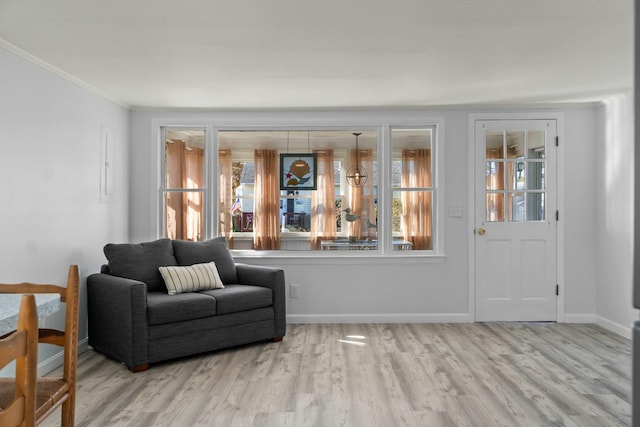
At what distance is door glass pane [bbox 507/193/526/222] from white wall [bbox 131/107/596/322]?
44 cm

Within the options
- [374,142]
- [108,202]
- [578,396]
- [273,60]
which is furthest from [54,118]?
[578,396]

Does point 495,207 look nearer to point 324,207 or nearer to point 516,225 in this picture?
point 516,225

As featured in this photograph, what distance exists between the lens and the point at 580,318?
17.4 feet

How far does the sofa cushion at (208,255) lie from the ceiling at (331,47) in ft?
4.52

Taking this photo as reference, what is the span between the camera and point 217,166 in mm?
5480

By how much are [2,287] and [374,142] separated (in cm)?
412

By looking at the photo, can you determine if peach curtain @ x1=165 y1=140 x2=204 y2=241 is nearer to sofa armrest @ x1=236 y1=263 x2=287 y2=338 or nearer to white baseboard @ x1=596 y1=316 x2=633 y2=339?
sofa armrest @ x1=236 y1=263 x2=287 y2=338

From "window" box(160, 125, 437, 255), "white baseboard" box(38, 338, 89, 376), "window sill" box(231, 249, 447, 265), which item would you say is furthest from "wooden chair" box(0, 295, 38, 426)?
"window" box(160, 125, 437, 255)

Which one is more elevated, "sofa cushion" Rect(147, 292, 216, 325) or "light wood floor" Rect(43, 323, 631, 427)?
"sofa cushion" Rect(147, 292, 216, 325)

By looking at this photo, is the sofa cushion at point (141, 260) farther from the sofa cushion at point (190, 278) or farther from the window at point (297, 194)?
the window at point (297, 194)

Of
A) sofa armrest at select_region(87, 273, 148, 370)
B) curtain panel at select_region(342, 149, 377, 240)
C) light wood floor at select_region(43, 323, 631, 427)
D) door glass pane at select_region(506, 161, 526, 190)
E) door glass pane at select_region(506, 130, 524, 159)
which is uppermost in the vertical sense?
door glass pane at select_region(506, 130, 524, 159)

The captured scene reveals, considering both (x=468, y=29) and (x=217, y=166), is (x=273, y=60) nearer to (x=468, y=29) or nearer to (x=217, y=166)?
(x=468, y=29)

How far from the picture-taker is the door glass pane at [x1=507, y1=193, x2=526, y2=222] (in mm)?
5340

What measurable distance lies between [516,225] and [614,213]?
89cm
